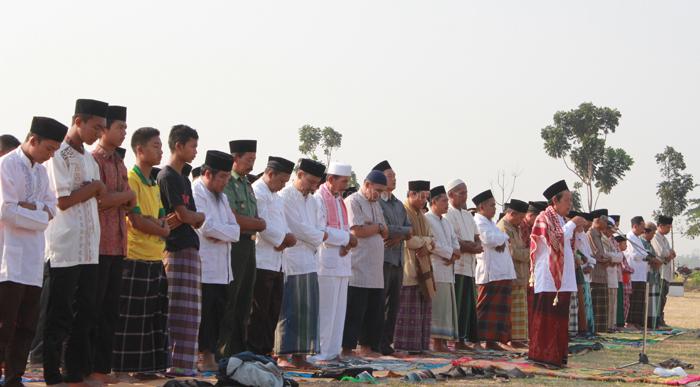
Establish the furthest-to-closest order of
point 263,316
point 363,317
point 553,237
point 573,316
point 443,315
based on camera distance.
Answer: point 573,316 → point 443,315 → point 363,317 → point 553,237 → point 263,316

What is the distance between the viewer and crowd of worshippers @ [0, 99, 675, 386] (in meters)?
7.02

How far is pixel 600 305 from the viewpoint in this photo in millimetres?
16688

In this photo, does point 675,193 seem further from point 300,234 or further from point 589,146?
point 300,234

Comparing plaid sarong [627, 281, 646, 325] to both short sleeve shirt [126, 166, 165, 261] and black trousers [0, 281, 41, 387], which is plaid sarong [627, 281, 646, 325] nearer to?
short sleeve shirt [126, 166, 165, 261]

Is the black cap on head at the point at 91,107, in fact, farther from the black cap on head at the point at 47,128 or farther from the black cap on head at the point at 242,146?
the black cap on head at the point at 242,146

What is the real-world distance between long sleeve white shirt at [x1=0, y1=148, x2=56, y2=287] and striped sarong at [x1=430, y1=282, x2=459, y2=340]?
6.41m

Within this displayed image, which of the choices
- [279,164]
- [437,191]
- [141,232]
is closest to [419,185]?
[437,191]

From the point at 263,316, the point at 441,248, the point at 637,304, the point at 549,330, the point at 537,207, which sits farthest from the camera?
the point at 637,304

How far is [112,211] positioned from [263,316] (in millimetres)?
2367

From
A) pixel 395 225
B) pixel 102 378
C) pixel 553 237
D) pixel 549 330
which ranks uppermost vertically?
pixel 395 225

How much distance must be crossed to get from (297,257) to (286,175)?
82 cm

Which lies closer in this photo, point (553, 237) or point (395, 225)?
point (553, 237)

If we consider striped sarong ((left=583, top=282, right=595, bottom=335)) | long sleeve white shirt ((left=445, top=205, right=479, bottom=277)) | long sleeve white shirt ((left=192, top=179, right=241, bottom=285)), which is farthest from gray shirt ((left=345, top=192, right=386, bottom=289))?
striped sarong ((left=583, top=282, right=595, bottom=335))

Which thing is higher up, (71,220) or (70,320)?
(71,220)
